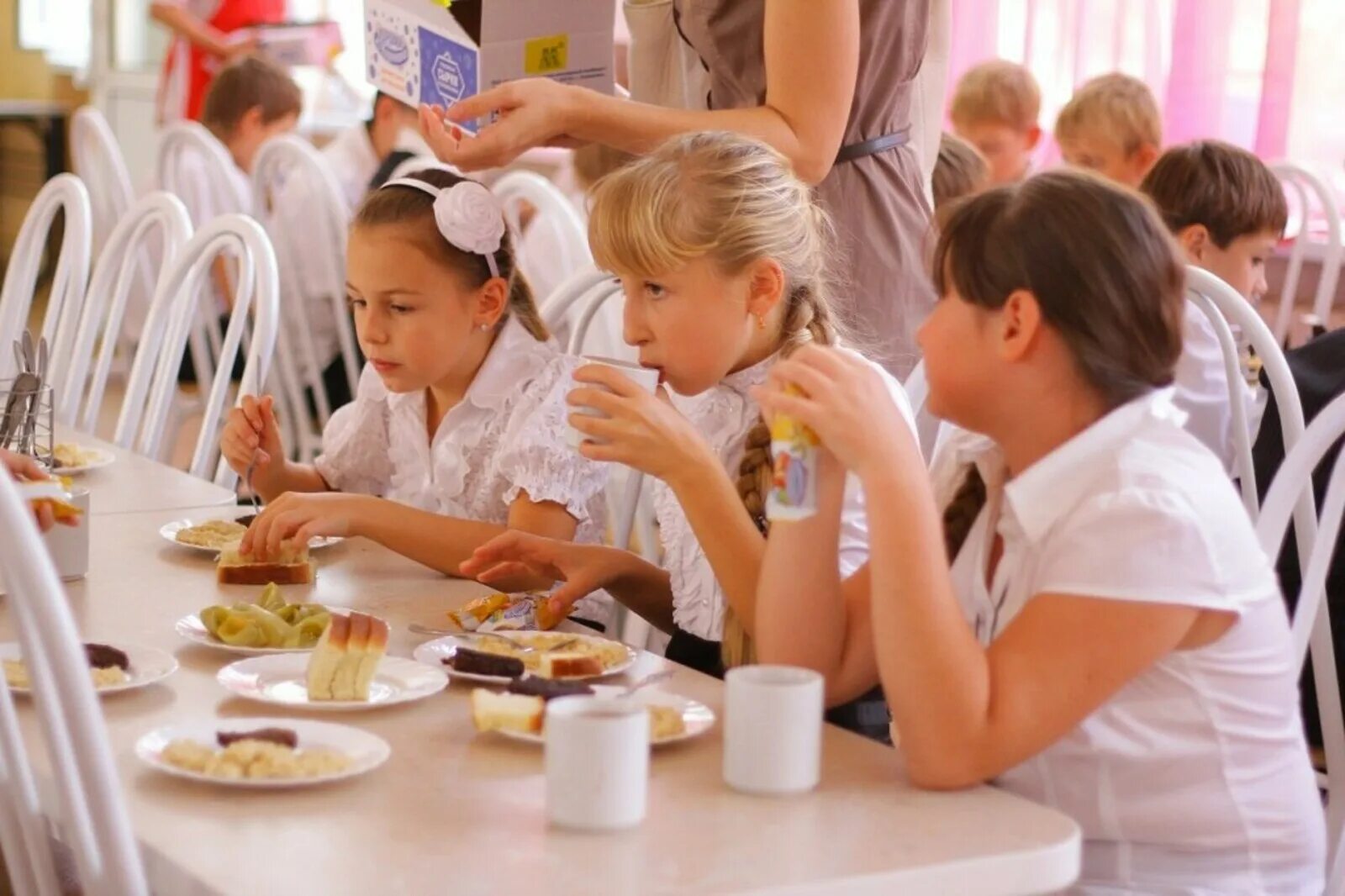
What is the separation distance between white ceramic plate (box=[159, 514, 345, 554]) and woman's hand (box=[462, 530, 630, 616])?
0.70 ft

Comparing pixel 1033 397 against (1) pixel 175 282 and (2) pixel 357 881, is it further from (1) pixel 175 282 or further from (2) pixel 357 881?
(1) pixel 175 282

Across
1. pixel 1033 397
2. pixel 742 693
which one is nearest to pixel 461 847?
pixel 742 693

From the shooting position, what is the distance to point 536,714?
1258mm

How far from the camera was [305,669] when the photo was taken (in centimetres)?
141

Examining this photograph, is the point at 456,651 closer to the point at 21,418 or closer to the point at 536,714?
the point at 536,714

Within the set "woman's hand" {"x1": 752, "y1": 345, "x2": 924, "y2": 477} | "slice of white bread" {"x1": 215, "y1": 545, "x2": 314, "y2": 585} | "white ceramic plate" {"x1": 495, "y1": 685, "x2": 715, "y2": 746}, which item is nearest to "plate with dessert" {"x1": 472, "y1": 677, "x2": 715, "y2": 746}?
"white ceramic plate" {"x1": 495, "y1": 685, "x2": 715, "y2": 746}

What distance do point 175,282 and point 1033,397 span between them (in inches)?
64.5

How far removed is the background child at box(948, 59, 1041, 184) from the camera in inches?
166

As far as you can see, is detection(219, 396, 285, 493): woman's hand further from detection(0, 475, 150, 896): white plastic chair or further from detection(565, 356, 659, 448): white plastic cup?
detection(0, 475, 150, 896): white plastic chair

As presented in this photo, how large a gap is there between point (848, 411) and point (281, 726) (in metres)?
0.43

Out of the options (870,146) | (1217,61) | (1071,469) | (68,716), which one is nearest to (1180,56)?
(1217,61)

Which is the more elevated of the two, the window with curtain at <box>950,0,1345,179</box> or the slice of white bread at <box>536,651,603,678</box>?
the window with curtain at <box>950,0,1345,179</box>

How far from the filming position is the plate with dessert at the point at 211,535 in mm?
1849

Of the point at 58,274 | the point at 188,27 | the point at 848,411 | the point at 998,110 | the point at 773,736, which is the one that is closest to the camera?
the point at 773,736
